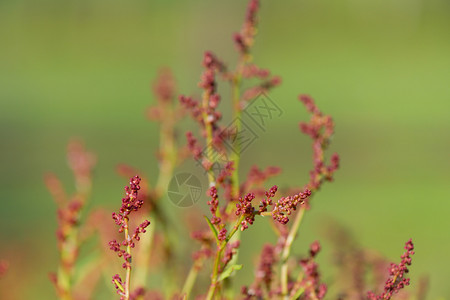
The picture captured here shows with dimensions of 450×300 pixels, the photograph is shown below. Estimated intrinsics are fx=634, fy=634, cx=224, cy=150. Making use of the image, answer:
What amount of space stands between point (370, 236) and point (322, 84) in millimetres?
2945

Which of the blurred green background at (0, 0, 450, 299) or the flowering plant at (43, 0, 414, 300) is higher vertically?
the blurred green background at (0, 0, 450, 299)

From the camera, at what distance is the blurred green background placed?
2600 millimetres

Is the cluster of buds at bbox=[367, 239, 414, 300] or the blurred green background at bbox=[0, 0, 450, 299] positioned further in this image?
the blurred green background at bbox=[0, 0, 450, 299]

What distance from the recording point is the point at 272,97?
152 inches

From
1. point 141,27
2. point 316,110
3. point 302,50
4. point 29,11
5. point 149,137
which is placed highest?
point 29,11

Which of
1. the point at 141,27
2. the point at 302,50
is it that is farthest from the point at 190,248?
the point at 141,27

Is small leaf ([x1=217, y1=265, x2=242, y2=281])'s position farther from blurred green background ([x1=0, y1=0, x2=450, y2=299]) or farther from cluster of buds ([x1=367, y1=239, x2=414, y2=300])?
blurred green background ([x1=0, y1=0, x2=450, y2=299])

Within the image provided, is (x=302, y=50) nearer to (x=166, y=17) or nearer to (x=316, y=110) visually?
(x=166, y=17)

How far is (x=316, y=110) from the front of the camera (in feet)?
1.43

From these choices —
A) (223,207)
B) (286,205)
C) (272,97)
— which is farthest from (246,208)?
(272,97)

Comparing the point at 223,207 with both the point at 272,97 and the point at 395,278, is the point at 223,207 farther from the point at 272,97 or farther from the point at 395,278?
the point at 272,97

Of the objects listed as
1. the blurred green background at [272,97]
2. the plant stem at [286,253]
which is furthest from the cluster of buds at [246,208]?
the blurred green background at [272,97]

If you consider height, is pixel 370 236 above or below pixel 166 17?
below

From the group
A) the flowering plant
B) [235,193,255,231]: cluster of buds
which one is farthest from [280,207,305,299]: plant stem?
[235,193,255,231]: cluster of buds
